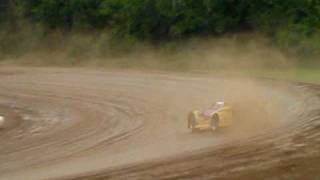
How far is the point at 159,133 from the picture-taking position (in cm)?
1981

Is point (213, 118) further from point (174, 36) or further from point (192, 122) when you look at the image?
point (174, 36)

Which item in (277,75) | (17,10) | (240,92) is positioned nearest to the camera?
(240,92)

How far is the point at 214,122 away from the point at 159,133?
1582mm

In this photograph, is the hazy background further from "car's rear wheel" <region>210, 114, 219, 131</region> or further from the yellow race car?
"car's rear wheel" <region>210, 114, 219, 131</region>

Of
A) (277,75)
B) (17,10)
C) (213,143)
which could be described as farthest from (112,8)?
(213,143)

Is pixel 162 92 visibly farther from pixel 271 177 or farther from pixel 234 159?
pixel 271 177

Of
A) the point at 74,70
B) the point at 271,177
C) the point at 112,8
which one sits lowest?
the point at 271,177

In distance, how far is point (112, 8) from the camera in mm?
53438

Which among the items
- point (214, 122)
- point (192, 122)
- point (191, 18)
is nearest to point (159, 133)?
point (192, 122)

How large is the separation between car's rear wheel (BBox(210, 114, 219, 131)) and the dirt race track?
1.20 feet

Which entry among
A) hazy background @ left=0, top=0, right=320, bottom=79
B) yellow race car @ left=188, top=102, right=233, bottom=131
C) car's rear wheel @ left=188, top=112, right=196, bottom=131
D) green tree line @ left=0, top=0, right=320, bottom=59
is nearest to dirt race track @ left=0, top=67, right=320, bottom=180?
car's rear wheel @ left=188, top=112, right=196, bottom=131

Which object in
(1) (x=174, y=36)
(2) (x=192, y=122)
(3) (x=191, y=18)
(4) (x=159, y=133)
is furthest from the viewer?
(1) (x=174, y=36)

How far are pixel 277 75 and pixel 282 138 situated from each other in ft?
57.0

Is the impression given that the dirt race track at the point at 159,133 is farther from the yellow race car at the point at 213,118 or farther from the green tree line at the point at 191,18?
the green tree line at the point at 191,18
